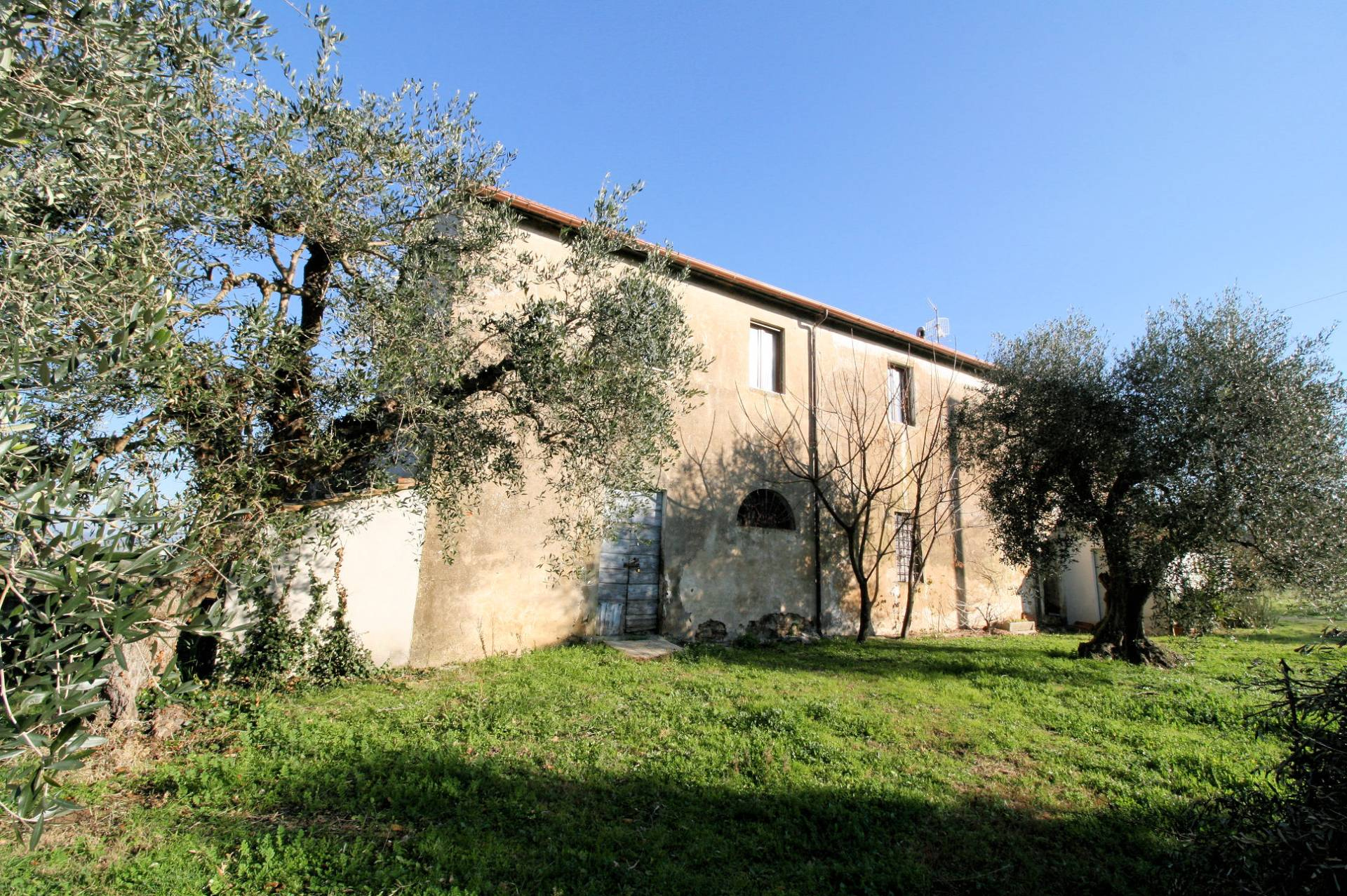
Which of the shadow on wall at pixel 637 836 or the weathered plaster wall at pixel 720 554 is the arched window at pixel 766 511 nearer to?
the weathered plaster wall at pixel 720 554

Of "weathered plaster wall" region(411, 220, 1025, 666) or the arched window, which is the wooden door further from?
the arched window

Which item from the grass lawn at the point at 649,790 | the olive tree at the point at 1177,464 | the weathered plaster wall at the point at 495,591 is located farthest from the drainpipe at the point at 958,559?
the weathered plaster wall at the point at 495,591

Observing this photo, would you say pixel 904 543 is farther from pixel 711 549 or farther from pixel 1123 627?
pixel 711 549

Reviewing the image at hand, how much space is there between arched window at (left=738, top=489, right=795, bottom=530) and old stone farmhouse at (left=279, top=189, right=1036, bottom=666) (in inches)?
1.2

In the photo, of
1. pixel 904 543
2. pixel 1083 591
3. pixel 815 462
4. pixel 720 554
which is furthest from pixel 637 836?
pixel 1083 591

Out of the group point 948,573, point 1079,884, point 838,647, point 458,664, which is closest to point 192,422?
point 458,664

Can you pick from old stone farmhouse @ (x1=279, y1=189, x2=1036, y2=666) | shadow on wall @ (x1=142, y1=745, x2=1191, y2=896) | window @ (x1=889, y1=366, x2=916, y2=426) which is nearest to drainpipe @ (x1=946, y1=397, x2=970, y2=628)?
old stone farmhouse @ (x1=279, y1=189, x2=1036, y2=666)

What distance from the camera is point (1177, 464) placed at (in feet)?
28.4

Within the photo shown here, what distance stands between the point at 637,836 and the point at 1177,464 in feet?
28.0

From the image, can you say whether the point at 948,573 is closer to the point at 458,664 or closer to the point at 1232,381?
the point at 1232,381

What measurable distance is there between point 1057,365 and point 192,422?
11753 millimetres

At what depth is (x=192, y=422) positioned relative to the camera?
16.3 ft

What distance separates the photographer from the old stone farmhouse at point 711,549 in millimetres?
8469

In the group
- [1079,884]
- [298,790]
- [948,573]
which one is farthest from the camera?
[948,573]
